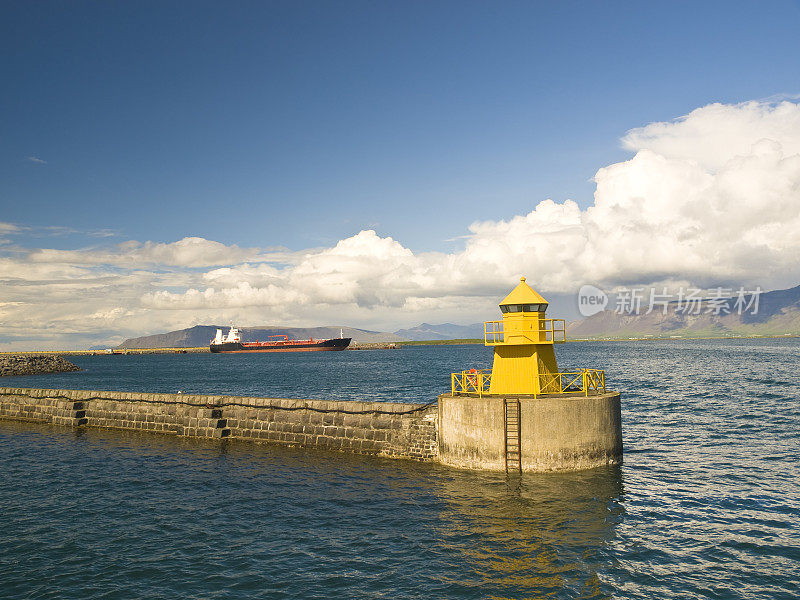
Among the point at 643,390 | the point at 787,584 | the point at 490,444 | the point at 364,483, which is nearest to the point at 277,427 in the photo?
the point at 364,483

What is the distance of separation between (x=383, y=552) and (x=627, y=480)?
10.0 m

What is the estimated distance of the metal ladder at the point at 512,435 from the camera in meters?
18.1

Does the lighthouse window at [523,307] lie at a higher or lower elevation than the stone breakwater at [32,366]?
higher

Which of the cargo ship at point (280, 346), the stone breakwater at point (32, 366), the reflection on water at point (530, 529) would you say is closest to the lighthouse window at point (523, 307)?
the reflection on water at point (530, 529)

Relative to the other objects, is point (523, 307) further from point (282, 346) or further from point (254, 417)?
point (282, 346)

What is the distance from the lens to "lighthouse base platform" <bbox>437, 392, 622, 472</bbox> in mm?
17984

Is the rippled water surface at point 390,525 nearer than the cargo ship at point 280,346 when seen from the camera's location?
Yes

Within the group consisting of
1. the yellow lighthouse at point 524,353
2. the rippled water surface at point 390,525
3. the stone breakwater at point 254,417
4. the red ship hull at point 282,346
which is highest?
the yellow lighthouse at point 524,353

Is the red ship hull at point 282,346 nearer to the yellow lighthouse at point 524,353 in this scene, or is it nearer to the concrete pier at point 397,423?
the concrete pier at point 397,423

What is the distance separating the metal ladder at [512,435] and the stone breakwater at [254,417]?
3.41m

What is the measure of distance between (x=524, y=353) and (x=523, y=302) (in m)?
1.96

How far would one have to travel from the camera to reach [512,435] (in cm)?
1825

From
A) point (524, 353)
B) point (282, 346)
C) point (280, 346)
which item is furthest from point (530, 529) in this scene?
point (282, 346)

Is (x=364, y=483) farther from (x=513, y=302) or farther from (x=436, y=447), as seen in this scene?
(x=513, y=302)
